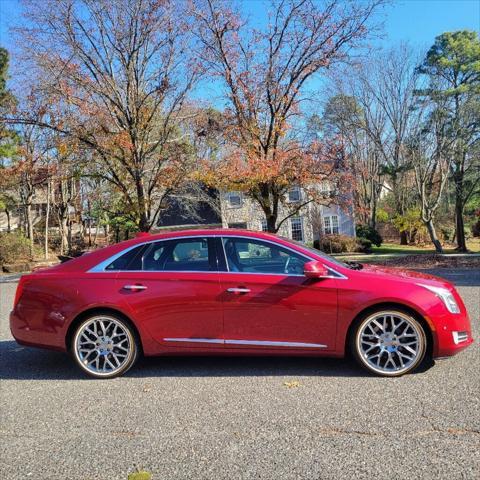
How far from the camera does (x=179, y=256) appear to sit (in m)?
5.09

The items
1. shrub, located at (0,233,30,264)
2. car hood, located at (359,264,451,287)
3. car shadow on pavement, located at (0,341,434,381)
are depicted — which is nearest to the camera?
car hood, located at (359,264,451,287)

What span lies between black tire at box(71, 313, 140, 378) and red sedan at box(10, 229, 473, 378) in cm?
1

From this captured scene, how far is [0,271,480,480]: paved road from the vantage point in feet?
10.1

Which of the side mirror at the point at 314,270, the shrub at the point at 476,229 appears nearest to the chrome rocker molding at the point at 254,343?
the side mirror at the point at 314,270

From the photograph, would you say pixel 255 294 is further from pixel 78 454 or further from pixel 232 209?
pixel 232 209

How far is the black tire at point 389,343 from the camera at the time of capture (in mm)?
4633

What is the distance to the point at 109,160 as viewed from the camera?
17094 millimetres

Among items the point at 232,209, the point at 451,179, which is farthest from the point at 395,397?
the point at 232,209

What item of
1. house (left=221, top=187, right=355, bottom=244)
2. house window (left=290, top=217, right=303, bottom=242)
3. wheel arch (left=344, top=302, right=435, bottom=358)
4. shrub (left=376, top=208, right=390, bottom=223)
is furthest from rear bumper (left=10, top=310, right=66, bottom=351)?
shrub (left=376, top=208, right=390, bottom=223)

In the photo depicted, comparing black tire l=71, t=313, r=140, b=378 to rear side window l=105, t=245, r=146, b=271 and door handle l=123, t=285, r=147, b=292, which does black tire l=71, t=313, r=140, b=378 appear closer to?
door handle l=123, t=285, r=147, b=292

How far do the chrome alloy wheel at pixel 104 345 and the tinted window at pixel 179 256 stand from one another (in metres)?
0.70

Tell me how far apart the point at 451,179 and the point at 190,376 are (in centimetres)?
Answer: 2539

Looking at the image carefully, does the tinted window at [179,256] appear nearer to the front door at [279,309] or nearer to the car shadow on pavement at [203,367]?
the front door at [279,309]

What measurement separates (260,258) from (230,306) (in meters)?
0.61
